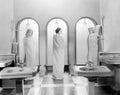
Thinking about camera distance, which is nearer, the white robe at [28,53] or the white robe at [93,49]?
the white robe at [93,49]

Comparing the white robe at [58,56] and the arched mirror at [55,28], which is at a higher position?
the arched mirror at [55,28]

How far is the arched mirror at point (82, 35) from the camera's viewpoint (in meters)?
7.44

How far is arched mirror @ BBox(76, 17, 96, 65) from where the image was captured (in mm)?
7440

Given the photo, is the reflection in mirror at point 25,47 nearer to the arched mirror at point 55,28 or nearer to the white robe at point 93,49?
the arched mirror at point 55,28

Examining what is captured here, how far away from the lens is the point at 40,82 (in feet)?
20.5

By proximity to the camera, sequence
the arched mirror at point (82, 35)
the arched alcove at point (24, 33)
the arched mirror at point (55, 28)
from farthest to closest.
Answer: the arched mirror at point (55, 28) < the arched mirror at point (82, 35) < the arched alcove at point (24, 33)

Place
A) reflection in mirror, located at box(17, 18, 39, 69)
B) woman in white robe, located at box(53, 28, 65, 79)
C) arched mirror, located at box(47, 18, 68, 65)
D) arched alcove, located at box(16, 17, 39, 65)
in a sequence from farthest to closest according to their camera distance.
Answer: arched mirror, located at box(47, 18, 68, 65) → woman in white robe, located at box(53, 28, 65, 79) → arched alcove, located at box(16, 17, 39, 65) → reflection in mirror, located at box(17, 18, 39, 69)

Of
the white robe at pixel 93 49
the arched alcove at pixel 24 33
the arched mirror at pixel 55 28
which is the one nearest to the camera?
the white robe at pixel 93 49

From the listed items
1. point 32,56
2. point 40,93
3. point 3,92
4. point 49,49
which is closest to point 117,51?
point 40,93

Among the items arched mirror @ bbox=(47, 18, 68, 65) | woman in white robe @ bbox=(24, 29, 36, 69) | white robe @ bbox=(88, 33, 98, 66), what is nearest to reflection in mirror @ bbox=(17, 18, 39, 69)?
woman in white robe @ bbox=(24, 29, 36, 69)

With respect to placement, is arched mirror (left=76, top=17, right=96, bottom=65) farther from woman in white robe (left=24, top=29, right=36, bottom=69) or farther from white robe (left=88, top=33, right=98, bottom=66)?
woman in white robe (left=24, top=29, right=36, bottom=69)

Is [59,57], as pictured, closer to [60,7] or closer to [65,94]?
[65,94]

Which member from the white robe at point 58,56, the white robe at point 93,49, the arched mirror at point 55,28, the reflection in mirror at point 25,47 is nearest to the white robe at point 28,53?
the reflection in mirror at point 25,47

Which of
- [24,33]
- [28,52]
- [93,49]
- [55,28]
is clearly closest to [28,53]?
[28,52]
